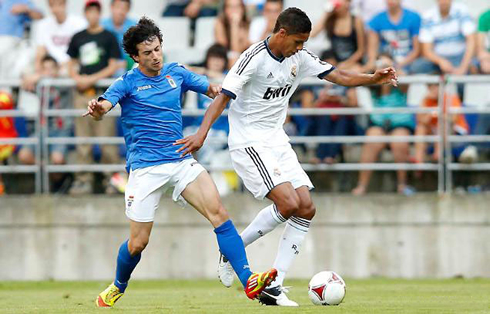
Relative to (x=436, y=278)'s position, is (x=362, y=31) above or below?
above

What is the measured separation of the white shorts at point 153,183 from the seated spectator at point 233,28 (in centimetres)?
592

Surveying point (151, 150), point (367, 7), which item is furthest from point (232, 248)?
point (367, 7)

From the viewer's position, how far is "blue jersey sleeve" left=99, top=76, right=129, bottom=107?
9620 mm

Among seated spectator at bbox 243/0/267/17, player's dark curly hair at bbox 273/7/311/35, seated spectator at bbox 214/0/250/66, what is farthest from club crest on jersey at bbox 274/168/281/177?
seated spectator at bbox 243/0/267/17

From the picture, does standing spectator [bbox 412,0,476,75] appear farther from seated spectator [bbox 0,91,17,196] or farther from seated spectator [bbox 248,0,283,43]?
seated spectator [bbox 0,91,17,196]

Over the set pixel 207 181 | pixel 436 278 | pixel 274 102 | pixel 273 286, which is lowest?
pixel 436 278

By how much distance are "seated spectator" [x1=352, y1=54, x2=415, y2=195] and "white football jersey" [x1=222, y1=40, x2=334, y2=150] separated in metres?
4.27

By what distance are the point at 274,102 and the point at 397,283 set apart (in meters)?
4.21

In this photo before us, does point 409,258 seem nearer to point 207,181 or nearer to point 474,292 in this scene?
point 474,292

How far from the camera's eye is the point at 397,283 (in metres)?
13.8

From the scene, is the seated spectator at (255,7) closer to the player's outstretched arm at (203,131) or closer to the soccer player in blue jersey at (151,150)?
the soccer player in blue jersey at (151,150)

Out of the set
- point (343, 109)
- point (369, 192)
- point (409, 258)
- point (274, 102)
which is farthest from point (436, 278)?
point (274, 102)

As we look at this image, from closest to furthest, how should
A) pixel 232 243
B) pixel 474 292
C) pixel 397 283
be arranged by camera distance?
1. pixel 232 243
2. pixel 474 292
3. pixel 397 283

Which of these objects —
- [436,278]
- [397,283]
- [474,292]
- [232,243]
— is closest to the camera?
[232,243]
